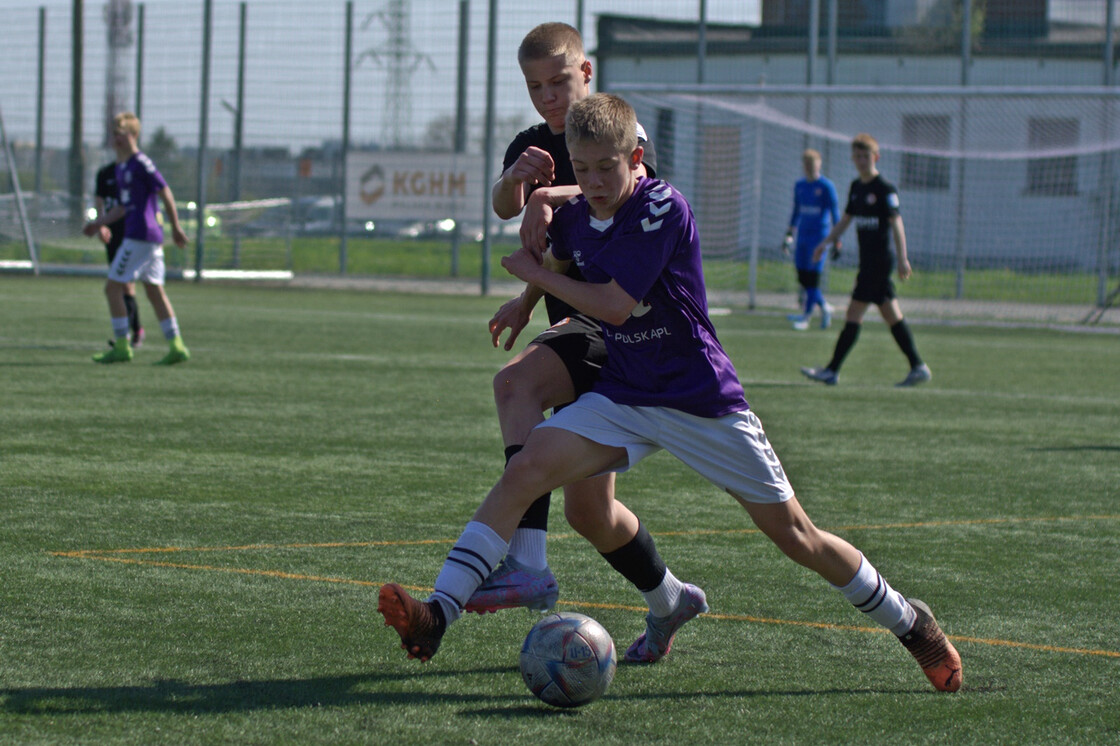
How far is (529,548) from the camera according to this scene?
A: 148 inches

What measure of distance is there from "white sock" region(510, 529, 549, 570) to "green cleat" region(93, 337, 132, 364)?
28.6 ft

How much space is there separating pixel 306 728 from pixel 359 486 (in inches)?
131

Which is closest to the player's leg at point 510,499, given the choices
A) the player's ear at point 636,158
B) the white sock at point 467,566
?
the white sock at point 467,566

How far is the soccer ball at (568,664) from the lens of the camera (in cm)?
334

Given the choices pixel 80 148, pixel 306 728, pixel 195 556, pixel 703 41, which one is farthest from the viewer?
pixel 80 148

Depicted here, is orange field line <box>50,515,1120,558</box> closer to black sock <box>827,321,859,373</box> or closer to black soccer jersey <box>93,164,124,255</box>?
black sock <box>827,321,859,373</box>

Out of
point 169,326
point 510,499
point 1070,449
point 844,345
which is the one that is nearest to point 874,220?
point 844,345

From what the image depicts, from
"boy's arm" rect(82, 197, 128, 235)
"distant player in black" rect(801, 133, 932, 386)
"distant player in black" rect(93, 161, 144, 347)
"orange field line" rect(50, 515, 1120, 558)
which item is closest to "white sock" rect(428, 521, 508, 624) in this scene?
"orange field line" rect(50, 515, 1120, 558)

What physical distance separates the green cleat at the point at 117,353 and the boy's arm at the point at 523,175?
854cm

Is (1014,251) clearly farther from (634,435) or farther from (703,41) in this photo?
(634,435)

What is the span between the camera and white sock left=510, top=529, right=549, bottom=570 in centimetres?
374

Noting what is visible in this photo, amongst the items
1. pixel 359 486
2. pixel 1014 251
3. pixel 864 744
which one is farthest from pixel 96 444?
pixel 1014 251

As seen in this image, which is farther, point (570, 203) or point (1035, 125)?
point (1035, 125)

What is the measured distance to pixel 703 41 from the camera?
947 inches
